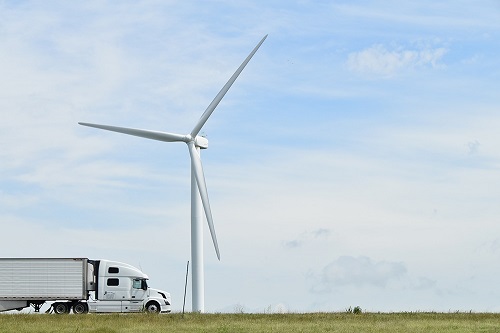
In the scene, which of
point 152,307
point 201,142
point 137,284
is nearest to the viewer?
point 152,307

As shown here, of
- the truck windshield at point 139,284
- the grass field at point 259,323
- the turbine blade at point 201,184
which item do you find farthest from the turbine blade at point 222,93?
the grass field at point 259,323

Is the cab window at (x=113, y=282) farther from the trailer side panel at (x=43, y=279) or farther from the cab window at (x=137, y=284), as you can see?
the trailer side panel at (x=43, y=279)

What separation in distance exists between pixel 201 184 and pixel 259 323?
16159 mm

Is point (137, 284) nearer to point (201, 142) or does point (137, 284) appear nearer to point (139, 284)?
point (139, 284)

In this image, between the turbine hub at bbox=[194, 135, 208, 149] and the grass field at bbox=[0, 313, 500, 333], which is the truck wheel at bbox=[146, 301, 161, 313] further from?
the turbine hub at bbox=[194, 135, 208, 149]

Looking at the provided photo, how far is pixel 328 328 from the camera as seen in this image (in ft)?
154

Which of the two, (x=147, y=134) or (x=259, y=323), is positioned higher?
(x=147, y=134)

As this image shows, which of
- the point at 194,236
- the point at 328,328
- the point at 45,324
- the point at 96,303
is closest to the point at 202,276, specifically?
the point at 194,236

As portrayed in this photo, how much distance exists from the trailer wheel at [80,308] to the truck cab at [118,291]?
321 millimetres

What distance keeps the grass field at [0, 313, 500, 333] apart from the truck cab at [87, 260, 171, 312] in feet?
32.1

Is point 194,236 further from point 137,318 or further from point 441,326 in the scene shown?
point 441,326

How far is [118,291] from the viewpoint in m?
69.1

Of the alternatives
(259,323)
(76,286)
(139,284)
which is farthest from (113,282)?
A: (259,323)

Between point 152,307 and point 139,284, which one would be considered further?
point 139,284
